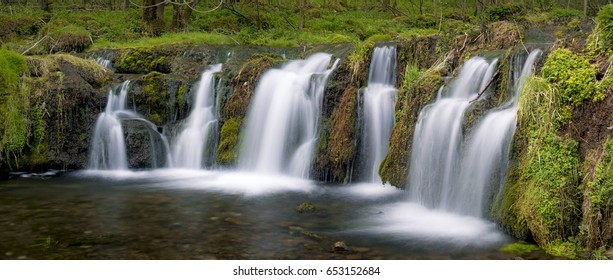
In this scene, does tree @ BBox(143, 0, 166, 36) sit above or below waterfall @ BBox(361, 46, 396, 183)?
above

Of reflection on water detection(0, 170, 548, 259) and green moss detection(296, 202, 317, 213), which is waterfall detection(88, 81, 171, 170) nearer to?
reflection on water detection(0, 170, 548, 259)

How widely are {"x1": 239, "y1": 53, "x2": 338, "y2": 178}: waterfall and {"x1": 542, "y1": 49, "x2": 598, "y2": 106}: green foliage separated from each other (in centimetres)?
585

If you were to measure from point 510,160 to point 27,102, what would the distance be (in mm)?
11207

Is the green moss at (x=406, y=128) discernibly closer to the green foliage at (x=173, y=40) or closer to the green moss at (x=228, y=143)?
the green moss at (x=228, y=143)

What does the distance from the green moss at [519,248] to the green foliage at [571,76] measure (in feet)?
5.93

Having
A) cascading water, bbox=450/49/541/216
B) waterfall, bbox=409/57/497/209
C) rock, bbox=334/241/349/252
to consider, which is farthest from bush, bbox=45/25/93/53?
cascading water, bbox=450/49/541/216

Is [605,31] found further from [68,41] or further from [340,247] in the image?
[68,41]

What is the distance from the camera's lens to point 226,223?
7988 mm

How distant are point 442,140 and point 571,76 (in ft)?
7.33

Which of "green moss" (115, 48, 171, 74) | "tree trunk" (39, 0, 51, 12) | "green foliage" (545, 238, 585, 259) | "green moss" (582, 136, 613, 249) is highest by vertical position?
"tree trunk" (39, 0, 51, 12)

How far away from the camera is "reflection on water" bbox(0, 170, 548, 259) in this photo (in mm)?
6523

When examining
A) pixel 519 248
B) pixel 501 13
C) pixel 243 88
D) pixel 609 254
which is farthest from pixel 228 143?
pixel 501 13

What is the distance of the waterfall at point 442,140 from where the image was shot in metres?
8.22

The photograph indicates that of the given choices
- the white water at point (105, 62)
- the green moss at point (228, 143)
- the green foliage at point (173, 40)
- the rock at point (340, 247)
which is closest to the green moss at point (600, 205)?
the rock at point (340, 247)
